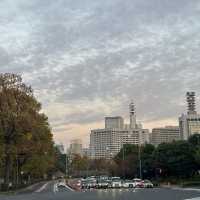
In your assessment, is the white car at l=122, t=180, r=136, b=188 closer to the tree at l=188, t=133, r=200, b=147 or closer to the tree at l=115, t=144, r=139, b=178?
the tree at l=188, t=133, r=200, b=147

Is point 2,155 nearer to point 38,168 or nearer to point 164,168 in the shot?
point 38,168

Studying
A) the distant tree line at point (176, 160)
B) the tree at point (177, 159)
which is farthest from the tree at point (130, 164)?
the tree at point (177, 159)

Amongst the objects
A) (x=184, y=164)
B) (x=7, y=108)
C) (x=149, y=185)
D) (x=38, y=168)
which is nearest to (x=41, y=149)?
(x=7, y=108)

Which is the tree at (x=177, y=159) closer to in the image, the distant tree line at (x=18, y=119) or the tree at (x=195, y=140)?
the tree at (x=195, y=140)

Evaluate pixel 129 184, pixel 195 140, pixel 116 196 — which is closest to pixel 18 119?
pixel 116 196

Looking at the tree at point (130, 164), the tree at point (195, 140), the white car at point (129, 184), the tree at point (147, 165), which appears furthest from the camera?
the tree at point (130, 164)

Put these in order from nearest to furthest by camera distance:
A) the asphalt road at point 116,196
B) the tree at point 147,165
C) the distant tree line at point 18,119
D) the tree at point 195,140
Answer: the asphalt road at point 116,196, the distant tree line at point 18,119, the tree at point 195,140, the tree at point 147,165

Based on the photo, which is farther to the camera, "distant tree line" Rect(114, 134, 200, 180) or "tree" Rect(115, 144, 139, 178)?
"tree" Rect(115, 144, 139, 178)

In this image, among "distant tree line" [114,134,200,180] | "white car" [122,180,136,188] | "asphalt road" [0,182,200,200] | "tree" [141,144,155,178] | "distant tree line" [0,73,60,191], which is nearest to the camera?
"asphalt road" [0,182,200,200]

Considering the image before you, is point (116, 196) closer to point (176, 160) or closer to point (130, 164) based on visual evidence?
point (176, 160)

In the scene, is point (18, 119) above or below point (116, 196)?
above

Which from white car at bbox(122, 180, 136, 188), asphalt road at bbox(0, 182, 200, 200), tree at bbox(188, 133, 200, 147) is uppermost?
tree at bbox(188, 133, 200, 147)

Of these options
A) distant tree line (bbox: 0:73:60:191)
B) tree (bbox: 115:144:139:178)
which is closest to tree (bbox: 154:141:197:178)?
tree (bbox: 115:144:139:178)

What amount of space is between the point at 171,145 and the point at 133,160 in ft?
92.7
